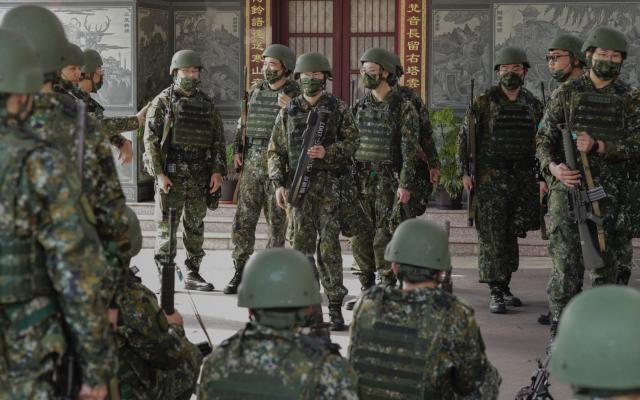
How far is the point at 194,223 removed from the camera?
10609 mm

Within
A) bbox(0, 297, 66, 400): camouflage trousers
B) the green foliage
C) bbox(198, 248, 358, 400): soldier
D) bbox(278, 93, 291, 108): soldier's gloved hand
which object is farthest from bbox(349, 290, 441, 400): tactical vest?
the green foliage

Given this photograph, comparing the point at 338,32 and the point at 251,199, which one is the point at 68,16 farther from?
the point at 251,199

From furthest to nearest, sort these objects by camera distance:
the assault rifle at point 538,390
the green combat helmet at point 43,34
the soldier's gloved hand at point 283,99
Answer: the soldier's gloved hand at point 283,99 → the assault rifle at point 538,390 → the green combat helmet at point 43,34

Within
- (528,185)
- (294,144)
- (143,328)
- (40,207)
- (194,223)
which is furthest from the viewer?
(194,223)

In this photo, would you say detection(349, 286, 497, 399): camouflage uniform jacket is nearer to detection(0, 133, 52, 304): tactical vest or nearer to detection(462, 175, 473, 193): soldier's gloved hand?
detection(0, 133, 52, 304): tactical vest

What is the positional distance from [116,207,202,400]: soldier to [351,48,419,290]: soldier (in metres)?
3.93

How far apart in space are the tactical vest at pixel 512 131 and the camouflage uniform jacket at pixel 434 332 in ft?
16.1

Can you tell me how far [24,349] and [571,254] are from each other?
5.03 metres

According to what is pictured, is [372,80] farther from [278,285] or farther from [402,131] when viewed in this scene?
[278,285]

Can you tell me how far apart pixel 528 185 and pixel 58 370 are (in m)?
6.31

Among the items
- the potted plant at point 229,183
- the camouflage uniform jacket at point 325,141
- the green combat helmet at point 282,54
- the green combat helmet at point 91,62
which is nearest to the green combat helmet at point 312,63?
the camouflage uniform jacket at point 325,141

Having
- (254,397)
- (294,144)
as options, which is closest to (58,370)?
(254,397)

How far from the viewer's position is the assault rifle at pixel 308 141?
8.81 meters

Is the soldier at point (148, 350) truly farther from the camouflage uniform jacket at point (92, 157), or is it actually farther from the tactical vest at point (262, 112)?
the tactical vest at point (262, 112)
